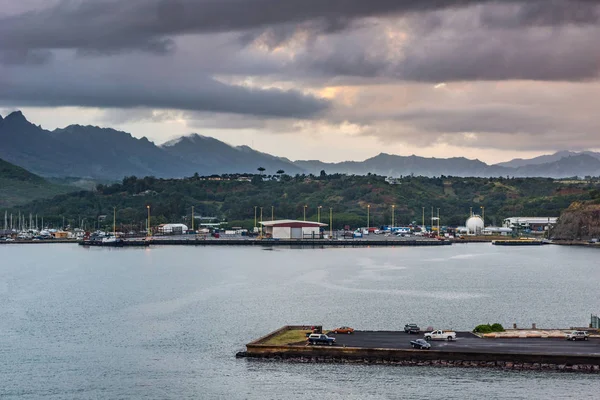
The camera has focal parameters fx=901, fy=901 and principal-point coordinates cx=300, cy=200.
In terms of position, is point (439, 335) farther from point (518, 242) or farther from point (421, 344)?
point (518, 242)

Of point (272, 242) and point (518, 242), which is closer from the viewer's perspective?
point (272, 242)

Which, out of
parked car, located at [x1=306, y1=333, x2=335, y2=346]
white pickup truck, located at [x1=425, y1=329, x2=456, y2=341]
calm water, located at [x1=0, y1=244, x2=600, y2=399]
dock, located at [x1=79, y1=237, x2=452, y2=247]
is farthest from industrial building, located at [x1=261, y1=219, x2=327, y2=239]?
parked car, located at [x1=306, y1=333, x2=335, y2=346]

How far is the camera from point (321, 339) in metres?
54.1

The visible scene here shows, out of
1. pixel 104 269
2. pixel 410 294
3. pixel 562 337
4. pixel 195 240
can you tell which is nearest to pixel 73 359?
pixel 562 337

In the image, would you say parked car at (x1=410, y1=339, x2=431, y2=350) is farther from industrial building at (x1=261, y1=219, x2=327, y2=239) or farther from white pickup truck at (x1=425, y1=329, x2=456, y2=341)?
industrial building at (x1=261, y1=219, x2=327, y2=239)

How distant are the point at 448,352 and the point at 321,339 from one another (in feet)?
25.4

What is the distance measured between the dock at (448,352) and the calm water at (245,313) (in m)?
1.02

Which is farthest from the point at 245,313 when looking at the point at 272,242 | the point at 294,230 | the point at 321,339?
the point at 294,230

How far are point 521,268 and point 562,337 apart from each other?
67.2 metres

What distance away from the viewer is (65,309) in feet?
262

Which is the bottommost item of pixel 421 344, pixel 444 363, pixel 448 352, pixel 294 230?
pixel 444 363

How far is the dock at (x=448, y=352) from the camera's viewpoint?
163 ft

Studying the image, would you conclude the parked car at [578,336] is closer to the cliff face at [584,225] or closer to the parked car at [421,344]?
the parked car at [421,344]

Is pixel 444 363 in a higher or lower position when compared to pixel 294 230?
lower
